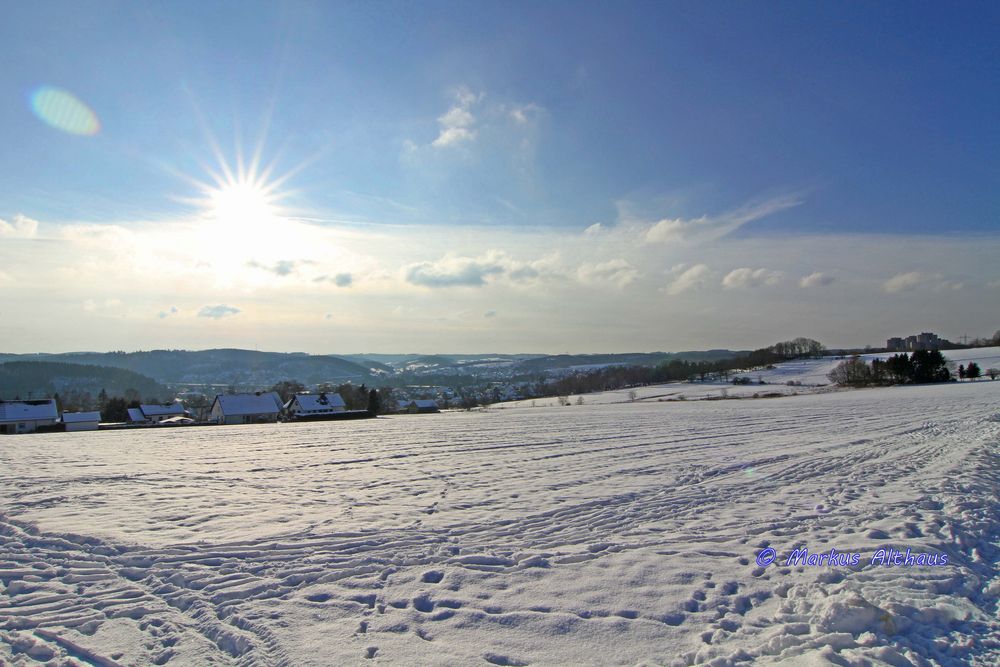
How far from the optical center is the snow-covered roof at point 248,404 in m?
65.9

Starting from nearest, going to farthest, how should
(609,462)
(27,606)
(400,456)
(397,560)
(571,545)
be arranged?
(27,606) → (397,560) → (571,545) → (609,462) → (400,456)

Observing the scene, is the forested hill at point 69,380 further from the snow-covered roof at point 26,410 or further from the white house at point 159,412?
the snow-covered roof at point 26,410

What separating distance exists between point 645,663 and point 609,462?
11.4m

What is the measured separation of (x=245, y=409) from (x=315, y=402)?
835 centimetres

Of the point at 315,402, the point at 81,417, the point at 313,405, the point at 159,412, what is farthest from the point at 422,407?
the point at 81,417

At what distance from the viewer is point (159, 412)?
7712 centimetres

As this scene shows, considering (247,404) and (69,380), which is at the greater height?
(247,404)

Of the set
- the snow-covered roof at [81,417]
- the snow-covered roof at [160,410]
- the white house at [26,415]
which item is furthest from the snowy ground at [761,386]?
the white house at [26,415]

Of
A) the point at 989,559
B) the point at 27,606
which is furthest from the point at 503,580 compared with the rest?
the point at 989,559

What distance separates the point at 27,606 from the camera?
586cm

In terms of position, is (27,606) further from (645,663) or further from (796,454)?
(796,454)

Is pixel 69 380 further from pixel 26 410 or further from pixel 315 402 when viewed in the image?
pixel 315 402

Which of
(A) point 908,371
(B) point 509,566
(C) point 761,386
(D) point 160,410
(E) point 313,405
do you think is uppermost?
(A) point 908,371

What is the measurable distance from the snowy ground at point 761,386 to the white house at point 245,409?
3474 centimetres
